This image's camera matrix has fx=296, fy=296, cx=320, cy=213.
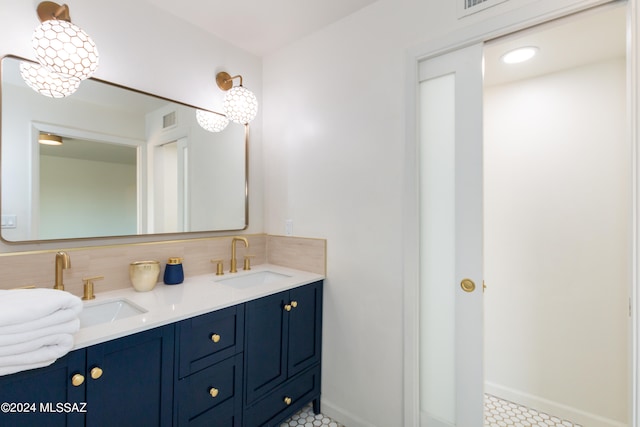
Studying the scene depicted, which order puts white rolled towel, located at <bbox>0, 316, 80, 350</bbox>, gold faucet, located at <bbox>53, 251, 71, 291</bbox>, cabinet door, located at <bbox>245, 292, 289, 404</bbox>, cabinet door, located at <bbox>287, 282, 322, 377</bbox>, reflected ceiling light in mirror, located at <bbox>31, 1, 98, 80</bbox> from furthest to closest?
cabinet door, located at <bbox>287, 282, 322, 377</bbox>
cabinet door, located at <bbox>245, 292, 289, 404</bbox>
gold faucet, located at <bbox>53, 251, 71, 291</bbox>
reflected ceiling light in mirror, located at <bbox>31, 1, 98, 80</bbox>
white rolled towel, located at <bbox>0, 316, 80, 350</bbox>

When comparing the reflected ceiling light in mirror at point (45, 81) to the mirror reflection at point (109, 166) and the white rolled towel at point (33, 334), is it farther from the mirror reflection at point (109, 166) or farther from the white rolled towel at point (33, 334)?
the white rolled towel at point (33, 334)

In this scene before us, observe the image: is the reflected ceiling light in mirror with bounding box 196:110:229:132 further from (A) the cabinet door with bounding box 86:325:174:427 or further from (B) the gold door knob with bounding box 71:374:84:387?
(B) the gold door knob with bounding box 71:374:84:387

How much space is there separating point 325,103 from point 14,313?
1.76m

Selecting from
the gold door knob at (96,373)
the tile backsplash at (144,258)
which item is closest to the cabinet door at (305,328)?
the tile backsplash at (144,258)

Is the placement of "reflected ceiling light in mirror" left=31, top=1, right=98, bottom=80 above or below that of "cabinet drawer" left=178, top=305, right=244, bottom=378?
above

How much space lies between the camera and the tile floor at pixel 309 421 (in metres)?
1.83

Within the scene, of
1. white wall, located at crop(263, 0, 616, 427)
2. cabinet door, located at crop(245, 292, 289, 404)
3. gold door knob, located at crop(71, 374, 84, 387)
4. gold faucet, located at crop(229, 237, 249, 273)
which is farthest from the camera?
gold faucet, located at crop(229, 237, 249, 273)

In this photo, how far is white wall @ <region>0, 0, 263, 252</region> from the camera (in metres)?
1.34

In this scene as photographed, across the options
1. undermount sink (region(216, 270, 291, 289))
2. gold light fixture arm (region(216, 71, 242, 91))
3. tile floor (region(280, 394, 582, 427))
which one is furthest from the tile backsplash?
gold light fixture arm (region(216, 71, 242, 91))

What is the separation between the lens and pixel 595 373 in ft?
6.15

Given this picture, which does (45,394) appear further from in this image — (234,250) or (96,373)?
(234,250)

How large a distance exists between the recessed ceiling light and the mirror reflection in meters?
1.81

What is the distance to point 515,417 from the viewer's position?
77.2 inches

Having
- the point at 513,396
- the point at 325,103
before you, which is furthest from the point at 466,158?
the point at 513,396
